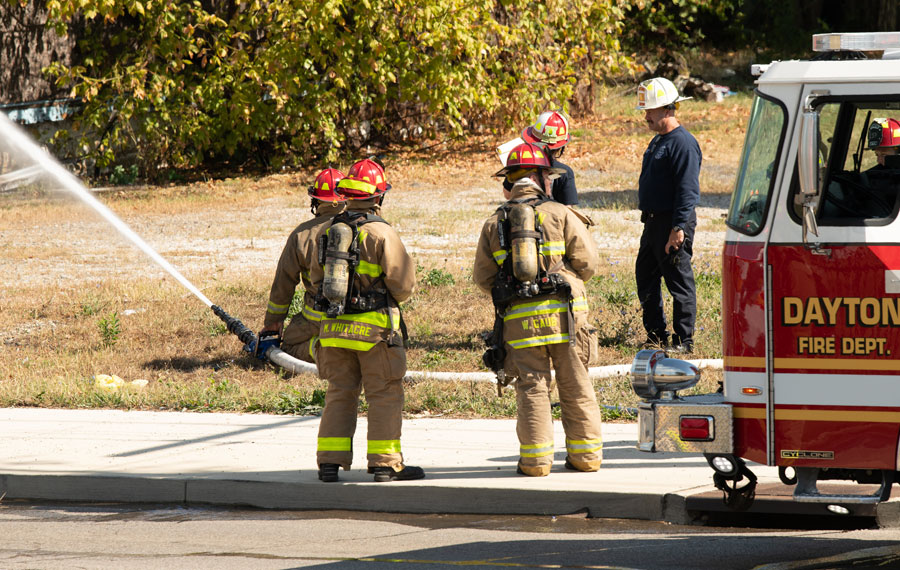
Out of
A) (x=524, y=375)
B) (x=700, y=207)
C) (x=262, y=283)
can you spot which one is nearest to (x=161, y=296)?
(x=262, y=283)

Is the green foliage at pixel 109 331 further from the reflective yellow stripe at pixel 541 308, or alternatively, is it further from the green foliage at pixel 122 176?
the green foliage at pixel 122 176

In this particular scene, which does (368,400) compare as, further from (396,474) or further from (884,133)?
(884,133)

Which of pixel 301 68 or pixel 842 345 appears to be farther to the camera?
pixel 301 68

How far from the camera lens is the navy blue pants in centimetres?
897

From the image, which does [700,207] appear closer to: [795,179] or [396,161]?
[396,161]

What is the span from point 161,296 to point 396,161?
32.6 ft

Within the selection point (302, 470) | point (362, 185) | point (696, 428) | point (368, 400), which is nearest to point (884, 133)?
point (696, 428)

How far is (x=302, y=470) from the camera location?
6953mm

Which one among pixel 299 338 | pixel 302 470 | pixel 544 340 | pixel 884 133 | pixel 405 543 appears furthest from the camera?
Answer: pixel 299 338

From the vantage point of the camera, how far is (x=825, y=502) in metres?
4.71

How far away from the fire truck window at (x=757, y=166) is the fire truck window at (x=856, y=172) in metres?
0.20

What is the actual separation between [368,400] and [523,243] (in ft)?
4.15

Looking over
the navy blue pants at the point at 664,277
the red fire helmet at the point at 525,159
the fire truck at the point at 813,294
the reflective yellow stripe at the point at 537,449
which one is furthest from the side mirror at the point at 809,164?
the navy blue pants at the point at 664,277

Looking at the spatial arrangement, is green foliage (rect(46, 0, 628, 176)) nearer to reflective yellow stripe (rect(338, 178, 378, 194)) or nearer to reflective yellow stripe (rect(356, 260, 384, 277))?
reflective yellow stripe (rect(338, 178, 378, 194))
